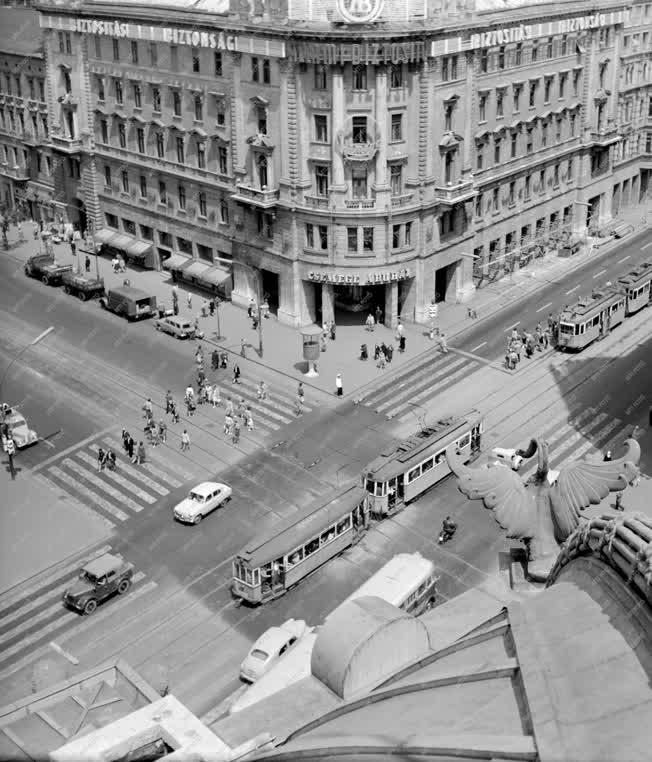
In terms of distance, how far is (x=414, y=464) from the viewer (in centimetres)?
5669

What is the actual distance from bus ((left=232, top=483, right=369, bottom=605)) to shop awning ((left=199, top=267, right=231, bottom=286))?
38.1 m

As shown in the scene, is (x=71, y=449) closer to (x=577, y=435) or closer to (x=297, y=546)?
(x=297, y=546)

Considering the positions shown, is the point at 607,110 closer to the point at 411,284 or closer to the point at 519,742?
the point at 411,284

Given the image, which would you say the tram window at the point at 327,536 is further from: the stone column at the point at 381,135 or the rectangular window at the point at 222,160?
the rectangular window at the point at 222,160

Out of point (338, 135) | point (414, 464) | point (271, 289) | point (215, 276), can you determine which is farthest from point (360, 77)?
point (414, 464)

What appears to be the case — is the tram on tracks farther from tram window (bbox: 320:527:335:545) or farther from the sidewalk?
tram window (bbox: 320:527:335:545)

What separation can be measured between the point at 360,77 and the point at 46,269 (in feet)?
118

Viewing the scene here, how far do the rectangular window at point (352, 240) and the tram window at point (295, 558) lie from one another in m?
34.7

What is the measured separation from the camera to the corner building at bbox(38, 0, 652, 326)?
75.9 metres

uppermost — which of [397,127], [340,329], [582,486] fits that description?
[582,486]

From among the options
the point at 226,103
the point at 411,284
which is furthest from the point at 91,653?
the point at 226,103

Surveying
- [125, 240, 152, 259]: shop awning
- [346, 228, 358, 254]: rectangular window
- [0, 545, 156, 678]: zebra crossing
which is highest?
[346, 228, 358, 254]: rectangular window

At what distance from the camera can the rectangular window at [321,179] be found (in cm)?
7800

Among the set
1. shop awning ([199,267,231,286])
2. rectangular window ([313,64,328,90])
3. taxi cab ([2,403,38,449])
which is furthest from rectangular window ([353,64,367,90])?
taxi cab ([2,403,38,449])
